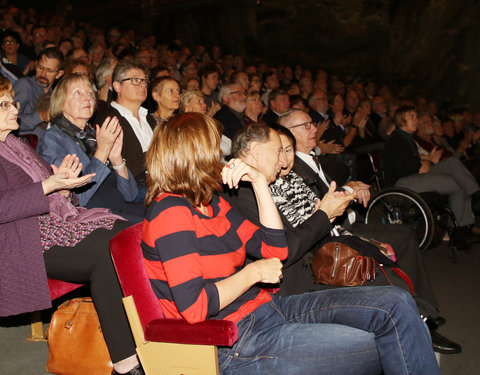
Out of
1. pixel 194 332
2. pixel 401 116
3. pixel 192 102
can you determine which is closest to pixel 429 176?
pixel 401 116

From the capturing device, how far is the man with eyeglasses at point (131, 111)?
3.03m

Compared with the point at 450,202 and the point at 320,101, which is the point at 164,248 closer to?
the point at 450,202

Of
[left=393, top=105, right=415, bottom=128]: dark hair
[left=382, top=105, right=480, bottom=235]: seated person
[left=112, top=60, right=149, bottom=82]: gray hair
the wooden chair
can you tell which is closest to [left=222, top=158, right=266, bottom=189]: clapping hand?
the wooden chair

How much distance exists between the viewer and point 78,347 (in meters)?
2.02

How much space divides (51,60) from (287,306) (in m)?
2.86

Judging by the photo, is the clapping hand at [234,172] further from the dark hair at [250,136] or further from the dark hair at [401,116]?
the dark hair at [401,116]

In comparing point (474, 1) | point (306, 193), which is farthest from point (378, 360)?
point (474, 1)

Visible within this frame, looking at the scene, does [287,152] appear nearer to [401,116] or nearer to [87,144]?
[87,144]

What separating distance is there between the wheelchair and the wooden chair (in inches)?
109

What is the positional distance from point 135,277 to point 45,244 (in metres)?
0.62

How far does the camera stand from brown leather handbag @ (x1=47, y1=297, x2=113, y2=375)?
6.58 feet

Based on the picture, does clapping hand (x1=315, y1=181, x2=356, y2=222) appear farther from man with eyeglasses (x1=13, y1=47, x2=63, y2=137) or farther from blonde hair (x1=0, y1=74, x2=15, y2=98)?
man with eyeglasses (x1=13, y1=47, x2=63, y2=137)

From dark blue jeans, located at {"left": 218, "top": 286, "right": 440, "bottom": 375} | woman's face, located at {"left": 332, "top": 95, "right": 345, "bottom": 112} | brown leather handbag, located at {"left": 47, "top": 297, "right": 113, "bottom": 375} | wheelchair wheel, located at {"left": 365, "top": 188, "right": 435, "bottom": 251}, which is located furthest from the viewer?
woman's face, located at {"left": 332, "top": 95, "right": 345, "bottom": 112}

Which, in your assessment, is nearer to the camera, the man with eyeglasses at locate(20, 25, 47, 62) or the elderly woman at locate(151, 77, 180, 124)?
the elderly woman at locate(151, 77, 180, 124)
